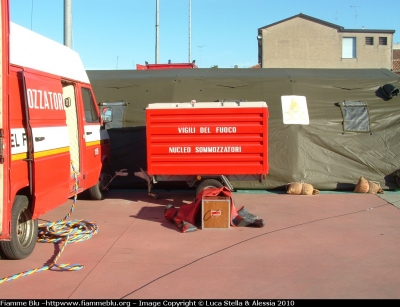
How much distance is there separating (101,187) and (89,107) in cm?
179

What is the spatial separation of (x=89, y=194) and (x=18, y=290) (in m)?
4.97

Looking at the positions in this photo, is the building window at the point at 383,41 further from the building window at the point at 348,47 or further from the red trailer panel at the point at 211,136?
the red trailer panel at the point at 211,136

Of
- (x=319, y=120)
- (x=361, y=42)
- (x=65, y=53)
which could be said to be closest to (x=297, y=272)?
(x=65, y=53)

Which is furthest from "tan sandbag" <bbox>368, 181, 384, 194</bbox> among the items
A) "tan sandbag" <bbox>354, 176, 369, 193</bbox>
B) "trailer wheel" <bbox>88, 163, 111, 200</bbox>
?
"trailer wheel" <bbox>88, 163, 111, 200</bbox>

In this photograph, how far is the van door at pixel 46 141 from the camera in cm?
588

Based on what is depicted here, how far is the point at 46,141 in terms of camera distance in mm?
6266

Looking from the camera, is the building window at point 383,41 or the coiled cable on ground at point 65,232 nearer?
the coiled cable on ground at point 65,232

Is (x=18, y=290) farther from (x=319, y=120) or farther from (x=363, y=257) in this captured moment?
(x=319, y=120)

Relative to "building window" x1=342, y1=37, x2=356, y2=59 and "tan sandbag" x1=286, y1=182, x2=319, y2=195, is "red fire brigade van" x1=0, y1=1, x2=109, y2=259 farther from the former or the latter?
"building window" x1=342, y1=37, x2=356, y2=59

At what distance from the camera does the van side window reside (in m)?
9.02

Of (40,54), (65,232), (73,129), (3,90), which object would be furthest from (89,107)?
(3,90)

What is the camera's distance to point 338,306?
184 inches

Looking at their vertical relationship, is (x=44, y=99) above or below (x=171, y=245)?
above

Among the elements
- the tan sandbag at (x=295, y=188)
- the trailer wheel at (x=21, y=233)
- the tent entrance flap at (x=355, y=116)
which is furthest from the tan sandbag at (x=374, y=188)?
the trailer wheel at (x=21, y=233)
